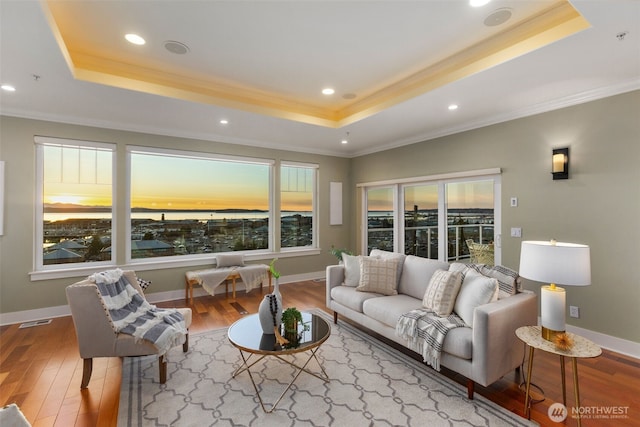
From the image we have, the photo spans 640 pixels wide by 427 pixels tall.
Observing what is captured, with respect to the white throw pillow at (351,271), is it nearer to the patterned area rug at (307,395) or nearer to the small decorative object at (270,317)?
the patterned area rug at (307,395)

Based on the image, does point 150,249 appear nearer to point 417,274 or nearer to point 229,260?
point 229,260

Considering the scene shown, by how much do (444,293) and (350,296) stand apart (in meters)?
1.07

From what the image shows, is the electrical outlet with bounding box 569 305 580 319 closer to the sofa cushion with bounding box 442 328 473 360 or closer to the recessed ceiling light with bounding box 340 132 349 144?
the sofa cushion with bounding box 442 328 473 360

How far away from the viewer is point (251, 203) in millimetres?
5648

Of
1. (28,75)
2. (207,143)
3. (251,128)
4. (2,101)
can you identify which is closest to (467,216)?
(251,128)

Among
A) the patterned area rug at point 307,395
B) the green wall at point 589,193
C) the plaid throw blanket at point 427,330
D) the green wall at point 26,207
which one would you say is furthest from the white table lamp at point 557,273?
the green wall at point 26,207

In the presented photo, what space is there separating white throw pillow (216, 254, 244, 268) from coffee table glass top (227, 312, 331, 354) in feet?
7.99

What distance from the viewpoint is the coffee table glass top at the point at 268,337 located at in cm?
219

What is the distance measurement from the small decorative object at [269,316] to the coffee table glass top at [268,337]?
0.05 m

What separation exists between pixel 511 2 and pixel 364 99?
2.03 metres

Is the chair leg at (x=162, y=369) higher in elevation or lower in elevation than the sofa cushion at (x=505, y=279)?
lower

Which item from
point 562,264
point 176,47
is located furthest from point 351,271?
point 176,47

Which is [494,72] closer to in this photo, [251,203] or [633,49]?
[633,49]

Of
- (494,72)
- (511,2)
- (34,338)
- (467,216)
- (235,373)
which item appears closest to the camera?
(511,2)
